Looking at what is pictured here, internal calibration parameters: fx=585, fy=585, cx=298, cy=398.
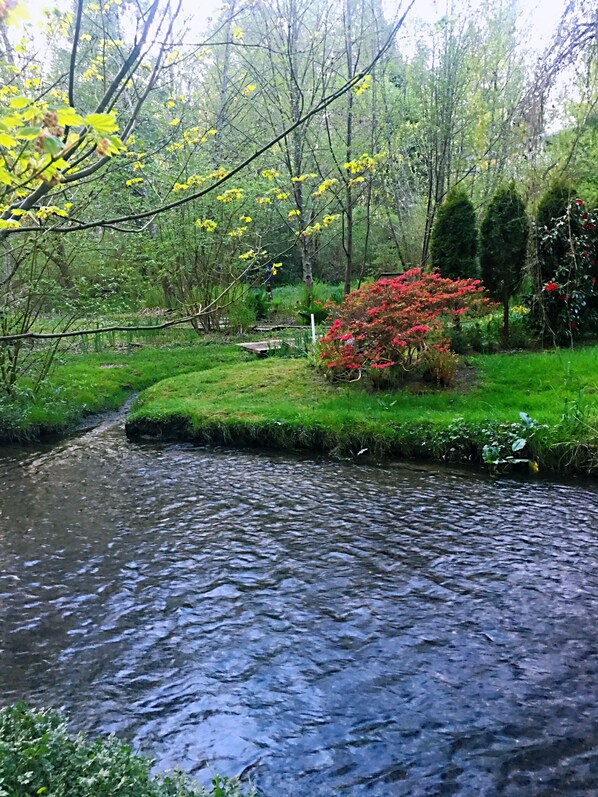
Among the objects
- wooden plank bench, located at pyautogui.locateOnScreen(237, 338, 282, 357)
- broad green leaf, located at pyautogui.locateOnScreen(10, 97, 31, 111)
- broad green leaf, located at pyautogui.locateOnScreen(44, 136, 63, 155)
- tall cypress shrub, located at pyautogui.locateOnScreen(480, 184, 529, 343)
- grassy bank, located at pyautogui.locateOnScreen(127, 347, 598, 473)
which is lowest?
grassy bank, located at pyautogui.locateOnScreen(127, 347, 598, 473)

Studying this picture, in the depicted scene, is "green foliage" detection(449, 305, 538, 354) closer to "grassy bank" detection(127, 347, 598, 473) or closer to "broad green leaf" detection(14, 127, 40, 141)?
"grassy bank" detection(127, 347, 598, 473)

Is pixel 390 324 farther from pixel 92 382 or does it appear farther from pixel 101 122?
pixel 101 122

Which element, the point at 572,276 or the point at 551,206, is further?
the point at 551,206

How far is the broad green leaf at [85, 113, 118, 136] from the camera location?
1.93 metres

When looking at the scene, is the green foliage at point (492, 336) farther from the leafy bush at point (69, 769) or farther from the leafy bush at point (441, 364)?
the leafy bush at point (69, 769)

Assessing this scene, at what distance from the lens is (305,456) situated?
7410mm

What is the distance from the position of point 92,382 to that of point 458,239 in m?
6.96

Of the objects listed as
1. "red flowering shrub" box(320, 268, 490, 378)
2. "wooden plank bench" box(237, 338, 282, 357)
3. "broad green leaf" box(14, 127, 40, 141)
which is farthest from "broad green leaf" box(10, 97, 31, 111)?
"wooden plank bench" box(237, 338, 282, 357)

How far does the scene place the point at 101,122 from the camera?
77.2 inches

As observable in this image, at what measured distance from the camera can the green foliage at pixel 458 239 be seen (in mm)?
10328

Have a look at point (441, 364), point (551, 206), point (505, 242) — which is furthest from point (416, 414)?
point (551, 206)

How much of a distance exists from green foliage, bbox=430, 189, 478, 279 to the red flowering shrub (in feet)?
4.98

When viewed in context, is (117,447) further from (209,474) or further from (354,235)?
(354,235)

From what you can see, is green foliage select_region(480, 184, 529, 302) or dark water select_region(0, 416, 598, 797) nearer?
dark water select_region(0, 416, 598, 797)
